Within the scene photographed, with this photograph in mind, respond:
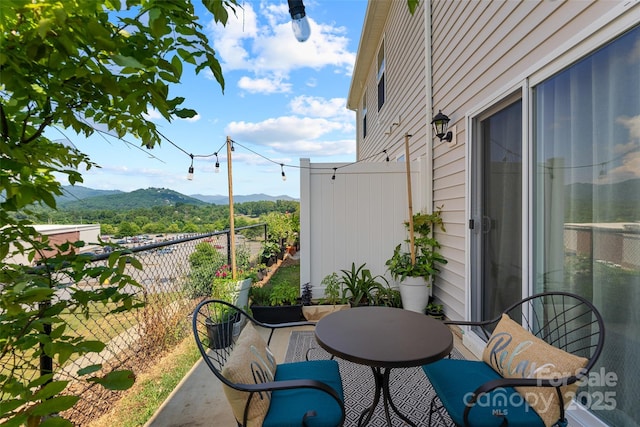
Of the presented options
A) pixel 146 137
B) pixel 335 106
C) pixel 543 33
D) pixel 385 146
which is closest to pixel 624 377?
pixel 543 33

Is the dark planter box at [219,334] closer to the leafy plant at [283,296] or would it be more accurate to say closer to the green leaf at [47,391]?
the leafy plant at [283,296]

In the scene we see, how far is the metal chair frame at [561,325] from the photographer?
1.31m

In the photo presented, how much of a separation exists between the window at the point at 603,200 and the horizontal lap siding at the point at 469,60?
268 millimetres

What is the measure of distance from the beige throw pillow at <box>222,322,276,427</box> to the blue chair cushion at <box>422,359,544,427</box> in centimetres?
87

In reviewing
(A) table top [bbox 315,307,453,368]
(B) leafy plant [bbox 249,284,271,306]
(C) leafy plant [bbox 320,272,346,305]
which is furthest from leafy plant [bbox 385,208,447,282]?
(A) table top [bbox 315,307,453,368]

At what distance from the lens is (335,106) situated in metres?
12.3

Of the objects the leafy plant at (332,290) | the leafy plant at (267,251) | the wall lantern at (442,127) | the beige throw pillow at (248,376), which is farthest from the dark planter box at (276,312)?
the leafy plant at (267,251)

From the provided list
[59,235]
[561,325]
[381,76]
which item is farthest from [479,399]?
[381,76]

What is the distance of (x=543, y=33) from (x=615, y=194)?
1.12m

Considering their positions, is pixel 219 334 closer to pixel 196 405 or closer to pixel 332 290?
pixel 196 405

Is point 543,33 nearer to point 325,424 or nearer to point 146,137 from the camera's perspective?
point 146,137

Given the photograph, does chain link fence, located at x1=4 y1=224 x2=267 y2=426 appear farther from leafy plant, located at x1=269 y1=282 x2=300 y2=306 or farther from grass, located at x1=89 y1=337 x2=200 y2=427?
leafy plant, located at x1=269 y1=282 x2=300 y2=306

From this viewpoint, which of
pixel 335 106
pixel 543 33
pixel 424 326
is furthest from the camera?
pixel 335 106

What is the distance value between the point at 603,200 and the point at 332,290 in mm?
2821
